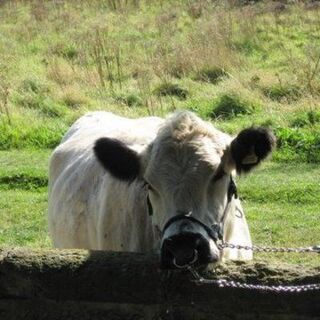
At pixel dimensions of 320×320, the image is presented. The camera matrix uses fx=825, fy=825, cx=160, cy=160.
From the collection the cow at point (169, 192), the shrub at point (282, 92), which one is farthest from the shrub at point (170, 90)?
the cow at point (169, 192)

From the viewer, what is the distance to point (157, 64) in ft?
59.5

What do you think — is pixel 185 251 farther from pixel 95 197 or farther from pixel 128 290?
pixel 95 197

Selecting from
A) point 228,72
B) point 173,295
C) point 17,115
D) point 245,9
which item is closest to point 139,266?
point 173,295

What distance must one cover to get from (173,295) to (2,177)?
807 centimetres

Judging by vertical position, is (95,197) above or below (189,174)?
below

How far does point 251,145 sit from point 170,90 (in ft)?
38.9

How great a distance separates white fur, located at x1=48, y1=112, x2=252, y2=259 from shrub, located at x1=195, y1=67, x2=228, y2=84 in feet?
33.3

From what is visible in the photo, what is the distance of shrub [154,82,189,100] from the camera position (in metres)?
16.2

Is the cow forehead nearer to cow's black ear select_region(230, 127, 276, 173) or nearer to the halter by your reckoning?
cow's black ear select_region(230, 127, 276, 173)

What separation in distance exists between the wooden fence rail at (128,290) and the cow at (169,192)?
165 mm

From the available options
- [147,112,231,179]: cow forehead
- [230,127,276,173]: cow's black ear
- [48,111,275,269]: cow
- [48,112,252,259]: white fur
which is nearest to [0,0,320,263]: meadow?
[48,112,252,259]: white fur

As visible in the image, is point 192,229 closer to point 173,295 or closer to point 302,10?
point 173,295

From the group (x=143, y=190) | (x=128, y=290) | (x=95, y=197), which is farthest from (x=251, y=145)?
(x=95, y=197)

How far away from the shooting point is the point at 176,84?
1645cm
